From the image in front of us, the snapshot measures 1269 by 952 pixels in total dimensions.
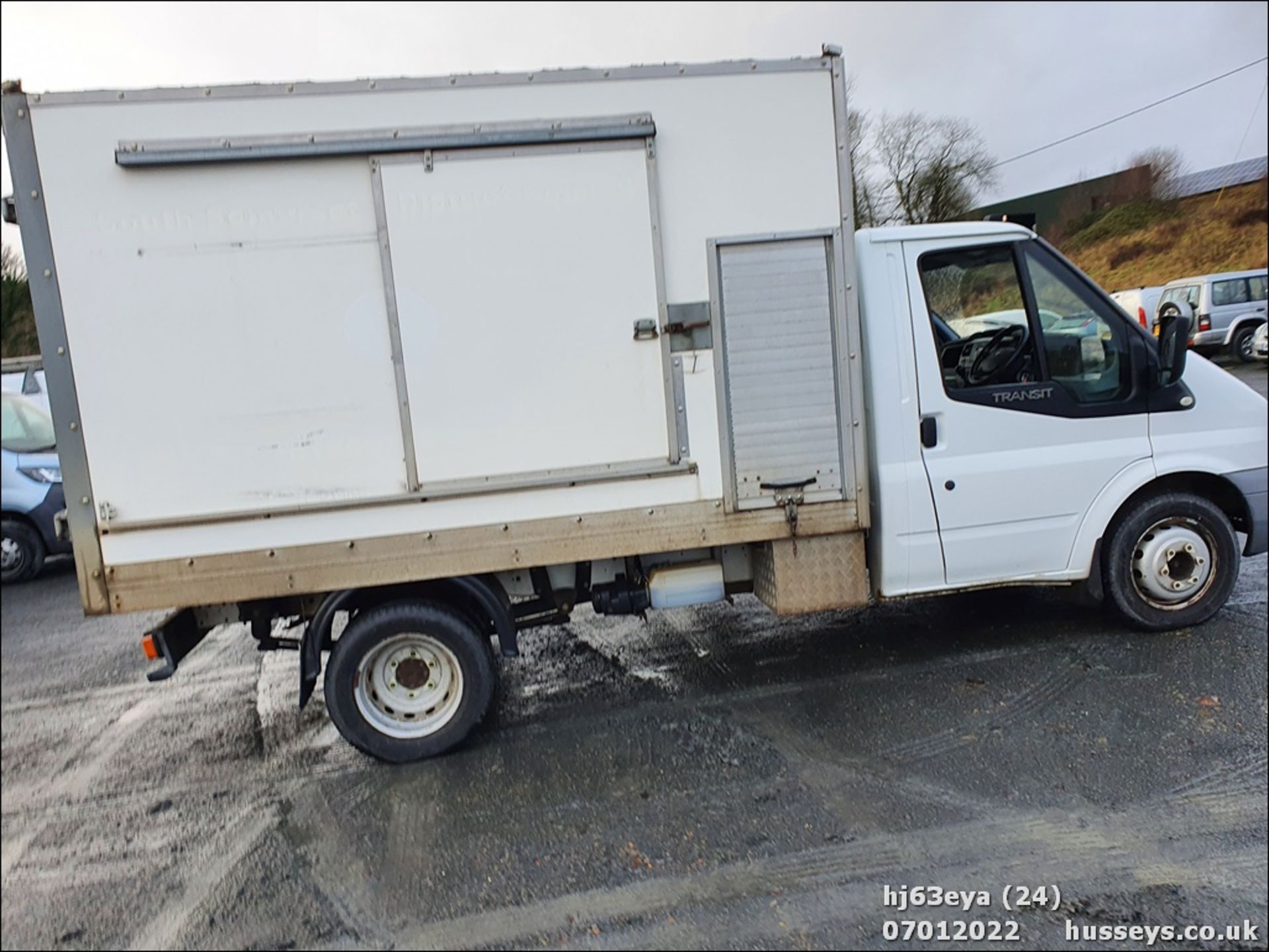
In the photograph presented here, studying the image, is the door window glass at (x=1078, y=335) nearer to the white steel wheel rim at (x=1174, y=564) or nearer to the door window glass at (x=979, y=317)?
the door window glass at (x=979, y=317)

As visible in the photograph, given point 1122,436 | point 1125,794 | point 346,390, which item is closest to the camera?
point 1125,794

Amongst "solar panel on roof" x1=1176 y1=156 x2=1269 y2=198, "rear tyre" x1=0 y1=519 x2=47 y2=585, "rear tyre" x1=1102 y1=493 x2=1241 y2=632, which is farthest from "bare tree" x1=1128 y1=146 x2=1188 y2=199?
"rear tyre" x1=0 y1=519 x2=47 y2=585

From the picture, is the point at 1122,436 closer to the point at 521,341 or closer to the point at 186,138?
the point at 521,341

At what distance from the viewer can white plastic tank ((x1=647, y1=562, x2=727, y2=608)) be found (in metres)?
4.26

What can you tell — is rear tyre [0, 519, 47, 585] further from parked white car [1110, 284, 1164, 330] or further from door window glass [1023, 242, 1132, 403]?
parked white car [1110, 284, 1164, 330]

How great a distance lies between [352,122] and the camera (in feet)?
11.8

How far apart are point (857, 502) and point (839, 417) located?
43 cm

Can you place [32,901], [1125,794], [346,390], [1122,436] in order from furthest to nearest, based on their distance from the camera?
[1122,436] → [346,390] → [1125,794] → [32,901]

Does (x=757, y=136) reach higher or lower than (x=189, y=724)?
higher

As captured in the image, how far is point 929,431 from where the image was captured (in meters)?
4.26

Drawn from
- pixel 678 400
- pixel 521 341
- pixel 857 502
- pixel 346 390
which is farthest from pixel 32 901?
pixel 857 502

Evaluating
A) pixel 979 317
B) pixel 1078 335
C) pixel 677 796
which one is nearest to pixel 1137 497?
pixel 1078 335

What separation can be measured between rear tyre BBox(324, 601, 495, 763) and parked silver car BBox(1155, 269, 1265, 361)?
3.74 m

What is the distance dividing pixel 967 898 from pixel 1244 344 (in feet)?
10.3
